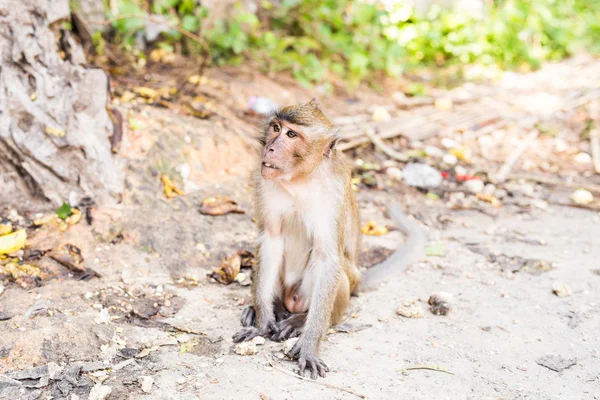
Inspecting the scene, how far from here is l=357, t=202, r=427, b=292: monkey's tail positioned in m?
4.27

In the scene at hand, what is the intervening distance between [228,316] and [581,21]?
971 cm

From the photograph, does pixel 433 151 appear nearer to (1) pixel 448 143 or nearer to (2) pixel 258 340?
(1) pixel 448 143

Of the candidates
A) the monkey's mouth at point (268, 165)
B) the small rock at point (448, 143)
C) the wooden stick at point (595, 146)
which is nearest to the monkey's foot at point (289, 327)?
the monkey's mouth at point (268, 165)

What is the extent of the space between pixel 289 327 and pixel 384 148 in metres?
3.27

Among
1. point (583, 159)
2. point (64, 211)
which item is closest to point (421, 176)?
point (583, 159)

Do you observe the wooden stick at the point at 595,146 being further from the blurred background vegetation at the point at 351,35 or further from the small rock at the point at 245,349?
the small rock at the point at 245,349

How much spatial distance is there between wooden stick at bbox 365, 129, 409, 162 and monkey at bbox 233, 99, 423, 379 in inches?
103

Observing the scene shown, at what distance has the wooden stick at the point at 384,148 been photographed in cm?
647

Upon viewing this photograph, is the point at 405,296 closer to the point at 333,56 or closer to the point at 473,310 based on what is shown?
the point at 473,310

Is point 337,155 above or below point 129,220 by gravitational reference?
above

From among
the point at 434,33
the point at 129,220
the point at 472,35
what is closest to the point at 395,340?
the point at 129,220

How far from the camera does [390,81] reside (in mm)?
8438

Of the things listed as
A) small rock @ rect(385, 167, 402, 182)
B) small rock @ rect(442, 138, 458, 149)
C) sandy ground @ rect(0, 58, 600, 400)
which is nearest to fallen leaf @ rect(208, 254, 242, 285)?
sandy ground @ rect(0, 58, 600, 400)

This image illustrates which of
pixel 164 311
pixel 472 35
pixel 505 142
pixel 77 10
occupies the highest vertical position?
pixel 472 35
